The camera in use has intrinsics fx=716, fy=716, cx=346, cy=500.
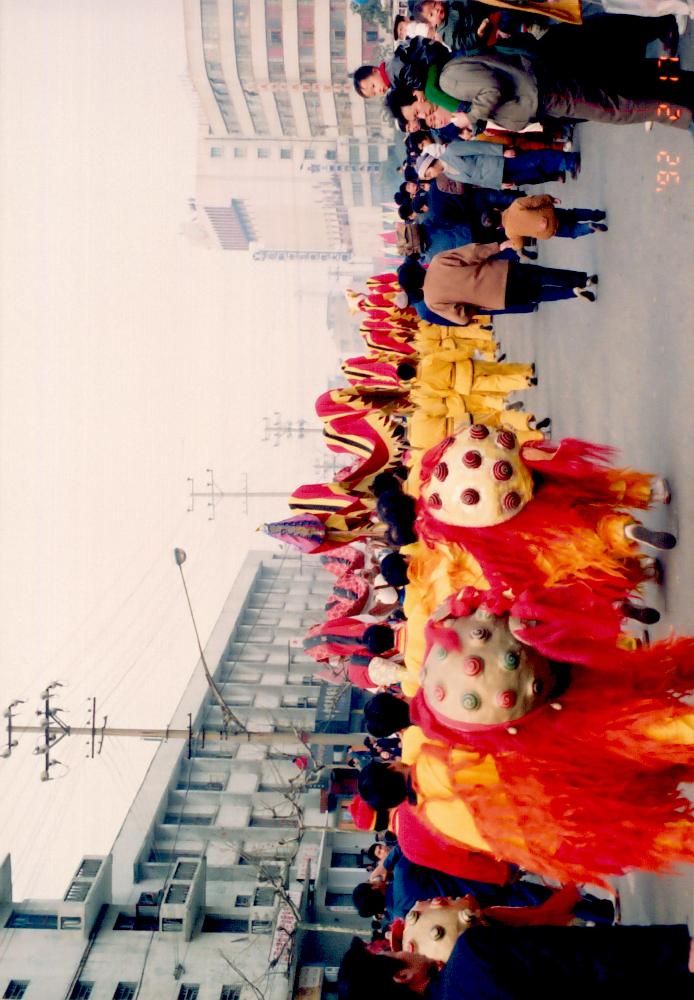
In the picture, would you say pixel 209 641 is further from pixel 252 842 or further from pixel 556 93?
pixel 556 93

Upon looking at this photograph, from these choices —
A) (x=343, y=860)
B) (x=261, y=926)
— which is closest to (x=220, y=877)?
(x=261, y=926)

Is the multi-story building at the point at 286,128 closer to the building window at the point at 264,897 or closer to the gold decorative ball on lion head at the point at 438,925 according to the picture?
the gold decorative ball on lion head at the point at 438,925

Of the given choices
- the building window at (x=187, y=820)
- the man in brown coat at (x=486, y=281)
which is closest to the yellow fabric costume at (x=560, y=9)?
the man in brown coat at (x=486, y=281)

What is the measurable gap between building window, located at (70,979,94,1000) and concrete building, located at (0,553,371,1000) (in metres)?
0.02

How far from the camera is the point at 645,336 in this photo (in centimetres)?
356

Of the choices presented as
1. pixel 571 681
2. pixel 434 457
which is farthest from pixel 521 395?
pixel 571 681

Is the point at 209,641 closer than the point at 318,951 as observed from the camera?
No

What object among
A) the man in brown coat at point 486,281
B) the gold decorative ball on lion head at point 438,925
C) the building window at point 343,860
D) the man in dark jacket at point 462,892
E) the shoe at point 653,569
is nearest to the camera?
the shoe at point 653,569

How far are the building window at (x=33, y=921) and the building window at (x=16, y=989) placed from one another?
0.82 metres

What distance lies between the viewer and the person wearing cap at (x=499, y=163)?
15.4ft

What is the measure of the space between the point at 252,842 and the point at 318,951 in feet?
15.7

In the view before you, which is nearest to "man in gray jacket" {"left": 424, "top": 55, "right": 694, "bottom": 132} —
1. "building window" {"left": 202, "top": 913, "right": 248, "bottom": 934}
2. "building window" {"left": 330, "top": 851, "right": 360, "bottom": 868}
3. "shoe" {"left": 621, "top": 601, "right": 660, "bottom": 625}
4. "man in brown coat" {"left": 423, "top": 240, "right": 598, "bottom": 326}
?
"man in brown coat" {"left": 423, "top": 240, "right": 598, "bottom": 326}

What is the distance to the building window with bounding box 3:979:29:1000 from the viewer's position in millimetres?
12172

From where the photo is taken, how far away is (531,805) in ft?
8.13
